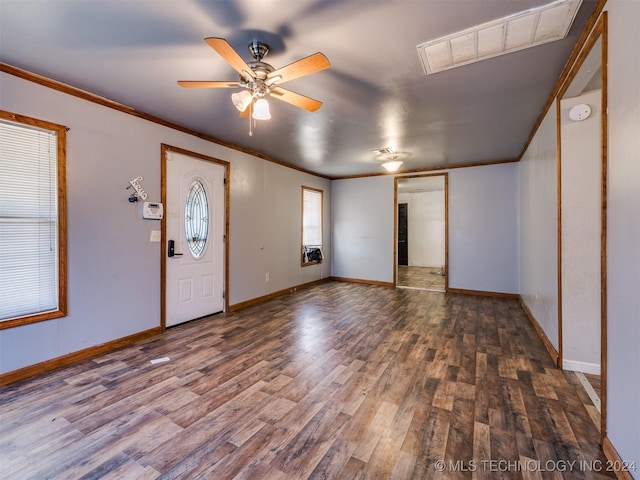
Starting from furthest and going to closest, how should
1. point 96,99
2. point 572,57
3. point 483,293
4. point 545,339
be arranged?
point 483,293
point 545,339
point 96,99
point 572,57

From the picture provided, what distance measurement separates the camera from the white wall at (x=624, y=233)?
1.30 m

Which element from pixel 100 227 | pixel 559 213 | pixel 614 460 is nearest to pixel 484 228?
pixel 559 213

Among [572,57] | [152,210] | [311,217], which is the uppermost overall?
[572,57]

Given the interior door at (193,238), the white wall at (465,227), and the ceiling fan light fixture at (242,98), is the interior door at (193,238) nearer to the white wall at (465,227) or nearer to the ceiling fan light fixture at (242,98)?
the ceiling fan light fixture at (242,98)

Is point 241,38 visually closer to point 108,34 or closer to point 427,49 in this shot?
point 108,34

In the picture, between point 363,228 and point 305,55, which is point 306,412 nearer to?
point 305,55

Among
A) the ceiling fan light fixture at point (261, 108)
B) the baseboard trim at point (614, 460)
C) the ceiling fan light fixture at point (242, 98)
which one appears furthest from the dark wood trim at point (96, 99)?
the baseboard trim at point (614, 460)

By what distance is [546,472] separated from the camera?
59.0 inches

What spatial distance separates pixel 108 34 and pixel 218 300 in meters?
3.29


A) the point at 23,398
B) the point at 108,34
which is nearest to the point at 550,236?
the point at 108,34

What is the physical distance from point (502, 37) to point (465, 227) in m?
4.30

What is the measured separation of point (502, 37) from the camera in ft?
6.32

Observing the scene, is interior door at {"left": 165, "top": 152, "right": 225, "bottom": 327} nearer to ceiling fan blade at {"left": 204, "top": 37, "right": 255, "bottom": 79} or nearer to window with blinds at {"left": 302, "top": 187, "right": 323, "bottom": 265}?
ceiling fan blade at {"left": 204, "top": 37, "right": 255, "bottom": 79}

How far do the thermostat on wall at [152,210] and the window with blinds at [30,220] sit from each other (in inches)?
28.9
